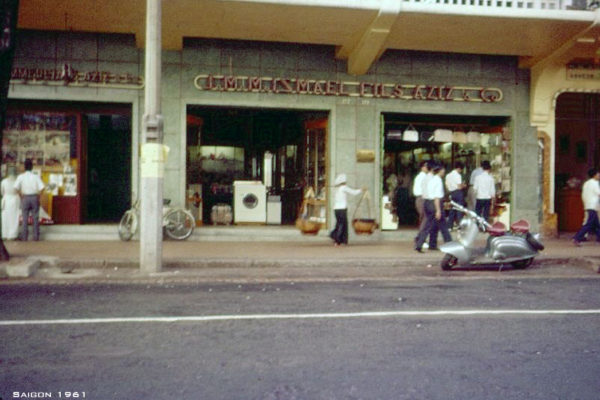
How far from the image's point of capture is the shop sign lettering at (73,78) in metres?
14.5

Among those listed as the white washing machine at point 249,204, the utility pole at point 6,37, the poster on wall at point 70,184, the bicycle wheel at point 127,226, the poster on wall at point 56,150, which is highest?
the utility pole at point 6,37

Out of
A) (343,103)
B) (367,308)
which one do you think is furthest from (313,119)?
(367,308)

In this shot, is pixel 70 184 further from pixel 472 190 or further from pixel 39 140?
pixel 472 190

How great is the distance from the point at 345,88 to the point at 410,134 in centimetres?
222

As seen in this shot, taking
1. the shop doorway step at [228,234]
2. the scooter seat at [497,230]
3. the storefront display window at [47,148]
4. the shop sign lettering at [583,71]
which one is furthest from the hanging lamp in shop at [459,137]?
the storefront display window at [47,148]

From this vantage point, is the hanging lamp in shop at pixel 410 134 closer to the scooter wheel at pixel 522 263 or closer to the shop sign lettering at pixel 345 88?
the shop sign lettering at pixel 345 88

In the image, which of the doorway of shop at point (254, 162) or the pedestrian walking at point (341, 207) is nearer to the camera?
the pedestrian walking at point (341, 207)

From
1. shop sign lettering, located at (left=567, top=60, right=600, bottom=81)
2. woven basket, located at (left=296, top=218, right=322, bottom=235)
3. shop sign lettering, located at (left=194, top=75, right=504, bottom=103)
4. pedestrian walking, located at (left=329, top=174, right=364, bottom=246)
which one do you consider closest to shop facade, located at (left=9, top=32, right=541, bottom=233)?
shop sign lettering, located at (left=194, top=75, right=504, bottom=103)

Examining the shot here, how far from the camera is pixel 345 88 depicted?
51.0 feet

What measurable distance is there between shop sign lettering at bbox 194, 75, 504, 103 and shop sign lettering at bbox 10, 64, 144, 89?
1.50m

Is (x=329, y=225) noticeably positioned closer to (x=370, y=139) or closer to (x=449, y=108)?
(x=370, y=139)

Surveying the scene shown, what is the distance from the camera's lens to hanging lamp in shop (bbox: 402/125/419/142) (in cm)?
1659

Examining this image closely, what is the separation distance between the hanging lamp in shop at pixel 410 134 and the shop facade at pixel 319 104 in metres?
0.08

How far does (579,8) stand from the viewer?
14.3 m
